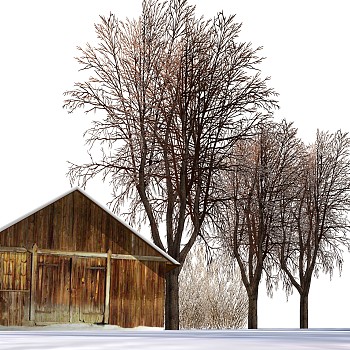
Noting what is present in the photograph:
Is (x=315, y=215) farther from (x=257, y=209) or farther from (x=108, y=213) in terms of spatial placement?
(x=108, y=213)

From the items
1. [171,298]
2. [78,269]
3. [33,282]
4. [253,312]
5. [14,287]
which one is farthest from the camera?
[253,312]

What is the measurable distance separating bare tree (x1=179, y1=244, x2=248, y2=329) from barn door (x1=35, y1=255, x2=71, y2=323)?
1921cm

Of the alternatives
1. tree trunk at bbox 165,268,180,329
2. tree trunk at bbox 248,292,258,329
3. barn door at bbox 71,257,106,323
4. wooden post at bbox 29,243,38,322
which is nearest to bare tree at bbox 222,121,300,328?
tree trunk at bbox 248,292,258,329

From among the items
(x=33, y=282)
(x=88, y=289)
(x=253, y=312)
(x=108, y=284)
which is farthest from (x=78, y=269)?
(x=253, y=312)

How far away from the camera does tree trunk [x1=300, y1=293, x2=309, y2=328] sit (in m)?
43.5

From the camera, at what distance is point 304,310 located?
43.8 metres

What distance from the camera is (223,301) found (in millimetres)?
49219

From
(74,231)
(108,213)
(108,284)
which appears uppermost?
(108,213)

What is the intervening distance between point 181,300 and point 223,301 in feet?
8.25

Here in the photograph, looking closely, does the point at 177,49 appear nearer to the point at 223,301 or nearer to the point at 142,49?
the point at 142,49

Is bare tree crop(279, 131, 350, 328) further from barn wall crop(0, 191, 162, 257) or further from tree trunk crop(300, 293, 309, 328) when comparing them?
barn wall crop(0, 191, 162, 257)

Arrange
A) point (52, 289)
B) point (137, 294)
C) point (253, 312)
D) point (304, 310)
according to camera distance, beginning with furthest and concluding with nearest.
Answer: point (304, 310)
point (253, 312)
point (137, 294)
point (52, 289)

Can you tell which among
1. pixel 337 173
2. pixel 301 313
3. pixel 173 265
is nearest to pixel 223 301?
pixel 301 313

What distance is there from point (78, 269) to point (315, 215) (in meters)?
17.9
